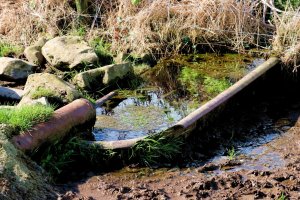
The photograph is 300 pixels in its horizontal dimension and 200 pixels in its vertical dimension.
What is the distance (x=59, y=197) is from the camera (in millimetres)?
4750

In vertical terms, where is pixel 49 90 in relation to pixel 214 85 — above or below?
above

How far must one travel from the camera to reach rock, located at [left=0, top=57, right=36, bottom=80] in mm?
8156

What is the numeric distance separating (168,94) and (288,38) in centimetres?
225

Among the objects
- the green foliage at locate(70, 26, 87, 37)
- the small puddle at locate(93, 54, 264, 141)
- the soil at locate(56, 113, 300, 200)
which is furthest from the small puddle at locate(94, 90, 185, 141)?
the green foliage at locate(70, 26, 87, 37)

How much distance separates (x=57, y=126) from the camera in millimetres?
5500

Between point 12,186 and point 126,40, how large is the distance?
5180mm

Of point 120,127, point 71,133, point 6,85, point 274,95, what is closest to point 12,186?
point 71,133

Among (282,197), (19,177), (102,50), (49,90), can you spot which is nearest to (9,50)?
(102,50)

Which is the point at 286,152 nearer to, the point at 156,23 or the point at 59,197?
the point at 59,197

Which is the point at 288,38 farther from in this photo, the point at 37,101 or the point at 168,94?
the point at 37,101

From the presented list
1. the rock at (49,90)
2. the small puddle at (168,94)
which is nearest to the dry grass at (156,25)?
the small puddle at (168,94)

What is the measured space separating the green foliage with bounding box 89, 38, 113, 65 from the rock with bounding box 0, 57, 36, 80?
4.05ft

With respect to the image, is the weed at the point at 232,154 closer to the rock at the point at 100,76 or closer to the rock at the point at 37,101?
the rock at the point at 37,101

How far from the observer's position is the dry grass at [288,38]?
8367 mm
